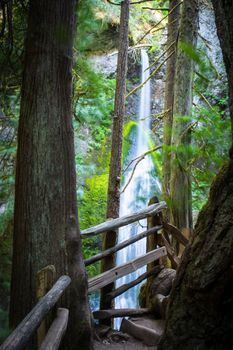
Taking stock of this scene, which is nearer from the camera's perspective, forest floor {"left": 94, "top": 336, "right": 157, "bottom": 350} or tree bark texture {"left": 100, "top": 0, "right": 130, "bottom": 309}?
forest floor {"left": 94, "top": 336, "right": 157, "bottom": 350}

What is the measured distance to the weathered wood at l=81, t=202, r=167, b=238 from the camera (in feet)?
14.8

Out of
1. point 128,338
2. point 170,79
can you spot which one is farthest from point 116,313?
point 170,79

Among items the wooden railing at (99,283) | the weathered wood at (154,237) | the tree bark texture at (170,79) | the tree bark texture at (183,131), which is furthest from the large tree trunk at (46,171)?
the tree bark texture at (170,79)

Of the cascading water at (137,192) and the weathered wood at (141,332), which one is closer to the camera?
the weathered wood at (141,332)

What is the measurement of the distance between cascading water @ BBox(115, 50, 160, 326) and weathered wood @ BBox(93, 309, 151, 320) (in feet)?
15.7

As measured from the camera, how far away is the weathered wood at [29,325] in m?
1.87

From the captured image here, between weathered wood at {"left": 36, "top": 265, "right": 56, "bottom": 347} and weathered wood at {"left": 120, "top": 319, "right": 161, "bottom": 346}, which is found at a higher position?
weathered wood at {"left": 36, "top": 265, "right": 56, "bottom": 347}

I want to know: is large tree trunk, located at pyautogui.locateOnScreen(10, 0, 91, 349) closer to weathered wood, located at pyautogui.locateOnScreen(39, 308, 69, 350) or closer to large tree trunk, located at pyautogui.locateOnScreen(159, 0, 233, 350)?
weathered wood, located at pyautogui.locateOnScreen(39, 308, 69, 350)

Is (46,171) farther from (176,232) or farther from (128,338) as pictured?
(176,232)

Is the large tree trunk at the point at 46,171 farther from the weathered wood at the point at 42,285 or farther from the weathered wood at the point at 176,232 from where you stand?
the weathered wood at the point at 176,232

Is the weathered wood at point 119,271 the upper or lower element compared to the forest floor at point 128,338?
upper

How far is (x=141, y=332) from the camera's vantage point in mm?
4840

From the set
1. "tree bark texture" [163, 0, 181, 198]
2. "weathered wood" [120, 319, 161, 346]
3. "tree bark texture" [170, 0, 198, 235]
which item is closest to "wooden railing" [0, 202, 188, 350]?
"weathered wood" [120, 319, 161, 346]

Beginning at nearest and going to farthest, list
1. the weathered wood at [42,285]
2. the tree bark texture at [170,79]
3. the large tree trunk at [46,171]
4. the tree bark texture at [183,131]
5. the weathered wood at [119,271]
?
the weathered wood at [42,285], the large tree trunk at [46,171], the weathered wood at [119,271], the tree bark texture at [183,131], the tree bark texture at [170,79]
